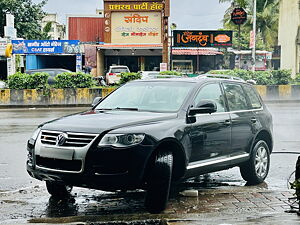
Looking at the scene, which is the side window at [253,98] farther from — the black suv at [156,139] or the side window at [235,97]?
the side window at [235,97]

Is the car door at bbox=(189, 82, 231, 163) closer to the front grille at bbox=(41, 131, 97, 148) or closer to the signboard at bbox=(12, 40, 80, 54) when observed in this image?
the front grille at bbox=(41, 131, 97, 148)

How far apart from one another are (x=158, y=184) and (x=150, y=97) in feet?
5.22

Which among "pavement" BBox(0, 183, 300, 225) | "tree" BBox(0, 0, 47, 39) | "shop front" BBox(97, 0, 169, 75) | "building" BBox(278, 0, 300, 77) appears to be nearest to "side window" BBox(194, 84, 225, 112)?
"pavement" BBox(0, 183, 300, 225)

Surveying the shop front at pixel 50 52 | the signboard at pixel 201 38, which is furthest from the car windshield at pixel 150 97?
the shop front at pixel 50 52

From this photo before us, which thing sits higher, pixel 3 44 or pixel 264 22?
pixel 264 22

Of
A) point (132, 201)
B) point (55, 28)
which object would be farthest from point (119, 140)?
point (55, 28)

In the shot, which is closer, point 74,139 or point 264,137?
point 74,139

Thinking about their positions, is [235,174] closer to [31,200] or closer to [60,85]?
[31,200]

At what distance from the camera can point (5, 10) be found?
47875 mm

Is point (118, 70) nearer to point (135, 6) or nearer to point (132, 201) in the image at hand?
point (135, 6)

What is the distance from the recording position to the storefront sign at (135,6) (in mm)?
42375

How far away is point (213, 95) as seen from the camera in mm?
7473

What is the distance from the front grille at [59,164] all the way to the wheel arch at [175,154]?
87cm

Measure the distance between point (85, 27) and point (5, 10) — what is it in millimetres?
8192
